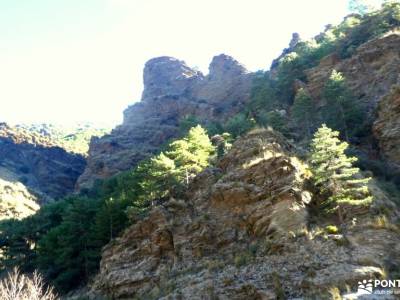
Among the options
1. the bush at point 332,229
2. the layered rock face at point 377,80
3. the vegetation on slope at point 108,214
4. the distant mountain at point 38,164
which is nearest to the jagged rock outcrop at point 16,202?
the distant mountain at point 38,164

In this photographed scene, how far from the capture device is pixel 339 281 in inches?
796

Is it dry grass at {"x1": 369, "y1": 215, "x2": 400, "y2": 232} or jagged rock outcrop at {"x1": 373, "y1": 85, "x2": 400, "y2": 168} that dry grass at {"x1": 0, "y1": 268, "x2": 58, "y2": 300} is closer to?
dry grass at {"x1": 369, "y1": 215, "x2": 400, "y2": 232}

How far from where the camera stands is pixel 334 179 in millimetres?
27453

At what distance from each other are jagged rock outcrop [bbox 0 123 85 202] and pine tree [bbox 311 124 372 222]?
7481 centimetres

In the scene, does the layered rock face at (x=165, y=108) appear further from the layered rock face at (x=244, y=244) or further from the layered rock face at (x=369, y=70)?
the layered rock face at (x=244, y=244)

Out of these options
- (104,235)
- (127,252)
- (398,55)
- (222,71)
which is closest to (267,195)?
(127,252)

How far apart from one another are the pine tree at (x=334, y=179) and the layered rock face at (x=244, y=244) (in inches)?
52.6

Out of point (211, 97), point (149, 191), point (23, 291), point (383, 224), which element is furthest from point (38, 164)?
point (383, 224)

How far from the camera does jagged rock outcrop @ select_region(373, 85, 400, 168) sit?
37656mm

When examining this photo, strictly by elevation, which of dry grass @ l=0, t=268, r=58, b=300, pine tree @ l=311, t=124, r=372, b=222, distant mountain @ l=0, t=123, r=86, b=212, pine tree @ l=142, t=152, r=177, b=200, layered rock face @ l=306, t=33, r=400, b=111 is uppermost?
distant mountain @ l=0, t=123, r=86, b=212

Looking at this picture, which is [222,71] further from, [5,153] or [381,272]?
[381,272]

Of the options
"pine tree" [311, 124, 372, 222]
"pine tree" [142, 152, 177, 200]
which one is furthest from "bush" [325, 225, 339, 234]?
"pine tree" [142, 152, 177, 200]

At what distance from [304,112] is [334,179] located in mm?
26630

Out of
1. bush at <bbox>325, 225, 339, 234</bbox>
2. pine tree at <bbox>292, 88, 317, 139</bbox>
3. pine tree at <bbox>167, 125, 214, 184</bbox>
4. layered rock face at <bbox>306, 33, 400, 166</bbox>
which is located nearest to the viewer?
bush at <bbox>325, 225, 339, 234</bbox>
